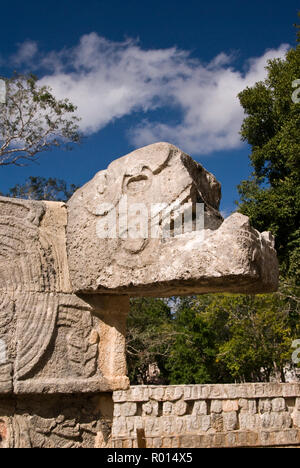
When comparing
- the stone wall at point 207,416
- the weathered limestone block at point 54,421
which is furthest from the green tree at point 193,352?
the weathered limestone block at point 54,421

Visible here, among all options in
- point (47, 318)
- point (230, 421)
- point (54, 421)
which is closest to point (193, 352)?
point (230, 421)

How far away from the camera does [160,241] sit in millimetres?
2561

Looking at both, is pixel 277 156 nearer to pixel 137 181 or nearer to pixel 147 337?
pixel 147 337

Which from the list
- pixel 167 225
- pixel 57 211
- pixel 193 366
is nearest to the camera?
pixel 167 225

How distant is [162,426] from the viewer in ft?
31.7

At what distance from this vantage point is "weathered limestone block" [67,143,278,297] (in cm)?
234

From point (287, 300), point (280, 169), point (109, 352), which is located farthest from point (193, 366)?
point (109, 352)

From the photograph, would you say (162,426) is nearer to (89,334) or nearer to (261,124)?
(89,334)

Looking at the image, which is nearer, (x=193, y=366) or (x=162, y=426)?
(x=162, y=426)

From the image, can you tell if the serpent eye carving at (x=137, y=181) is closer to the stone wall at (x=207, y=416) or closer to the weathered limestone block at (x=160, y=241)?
the weathered limestone block at (x=160, y=241)

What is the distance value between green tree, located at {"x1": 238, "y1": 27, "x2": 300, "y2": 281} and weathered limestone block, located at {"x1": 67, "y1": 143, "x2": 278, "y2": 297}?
846 cm

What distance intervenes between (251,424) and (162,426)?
6.29 feet

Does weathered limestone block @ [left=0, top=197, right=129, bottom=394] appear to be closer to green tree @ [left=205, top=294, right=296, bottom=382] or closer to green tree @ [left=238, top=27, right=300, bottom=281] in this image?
green tree @ [left=238, top=27, right=300, bottom=281]

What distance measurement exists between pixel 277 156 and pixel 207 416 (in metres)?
6.95
